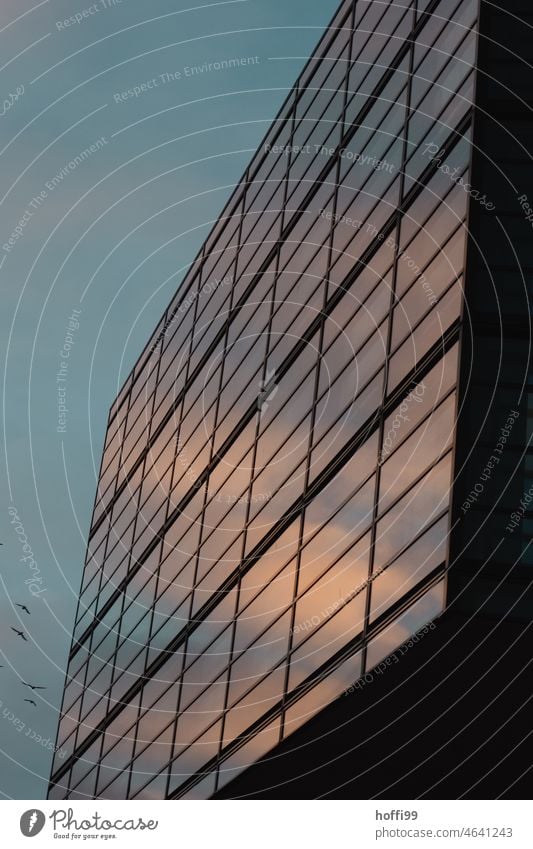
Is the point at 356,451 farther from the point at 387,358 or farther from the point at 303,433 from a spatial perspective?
the point at 303,433

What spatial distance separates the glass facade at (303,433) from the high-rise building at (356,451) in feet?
0.31

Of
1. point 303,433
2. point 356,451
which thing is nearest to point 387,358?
point 356,451

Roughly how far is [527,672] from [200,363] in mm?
25500

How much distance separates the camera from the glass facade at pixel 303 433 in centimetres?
2664

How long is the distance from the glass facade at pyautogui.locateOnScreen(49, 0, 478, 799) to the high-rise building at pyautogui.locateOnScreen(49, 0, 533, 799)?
9 centimetres

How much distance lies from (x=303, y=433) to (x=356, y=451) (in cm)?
419

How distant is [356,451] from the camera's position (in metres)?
29.5

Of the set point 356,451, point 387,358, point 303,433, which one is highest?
point 303,433

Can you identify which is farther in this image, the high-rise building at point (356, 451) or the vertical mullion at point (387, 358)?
the vertical mullion at point (387, 358)

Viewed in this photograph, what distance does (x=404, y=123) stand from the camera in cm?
3197

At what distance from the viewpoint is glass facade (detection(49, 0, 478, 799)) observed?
26641mm

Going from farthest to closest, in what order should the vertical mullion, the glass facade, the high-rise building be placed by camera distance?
the glass facade → the vertical mullion → the high-rise building

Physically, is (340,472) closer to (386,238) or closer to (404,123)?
(386,238)

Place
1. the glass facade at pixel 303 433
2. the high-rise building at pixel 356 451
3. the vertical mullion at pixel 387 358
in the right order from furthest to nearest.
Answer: the glass facade at pixel 303 433 < the vertical mullion at pixel 387 358 < the high-rise building at pixel 356 451
